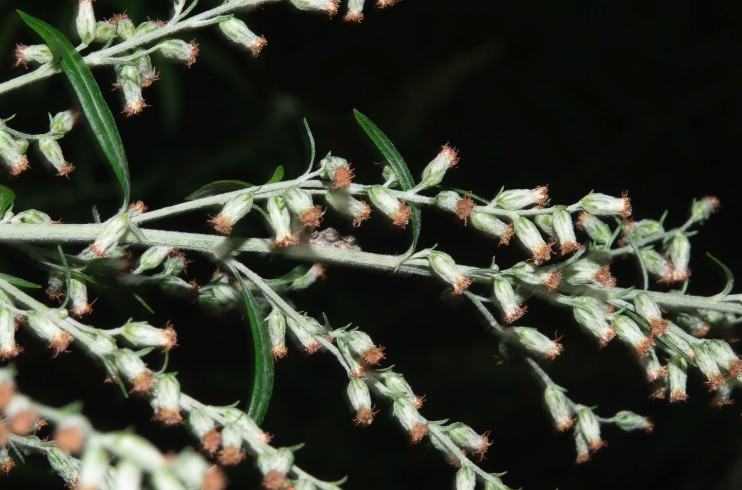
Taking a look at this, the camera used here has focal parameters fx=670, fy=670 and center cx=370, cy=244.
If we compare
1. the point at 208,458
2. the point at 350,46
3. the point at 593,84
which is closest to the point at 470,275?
the point at 208,458

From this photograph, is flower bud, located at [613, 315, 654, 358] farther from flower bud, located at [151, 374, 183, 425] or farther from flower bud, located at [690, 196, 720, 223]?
flower bud, located at [151, 374, 183, 425]

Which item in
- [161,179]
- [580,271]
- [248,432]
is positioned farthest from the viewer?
[161,179]

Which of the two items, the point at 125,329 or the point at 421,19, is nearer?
the point at 125,329

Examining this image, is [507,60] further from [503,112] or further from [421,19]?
[421,19]

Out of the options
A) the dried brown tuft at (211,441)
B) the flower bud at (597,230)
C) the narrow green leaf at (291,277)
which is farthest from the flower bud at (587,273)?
the dried brown tuft at (211,441)

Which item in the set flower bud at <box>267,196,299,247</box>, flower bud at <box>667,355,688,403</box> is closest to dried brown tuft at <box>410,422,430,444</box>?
flower bud at <box>267,196,299,247</box>
